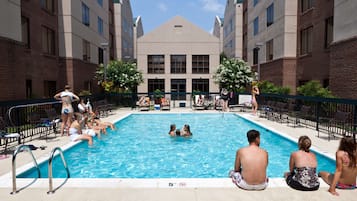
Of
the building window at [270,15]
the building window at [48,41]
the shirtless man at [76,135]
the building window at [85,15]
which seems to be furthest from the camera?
the building window at [270,15]

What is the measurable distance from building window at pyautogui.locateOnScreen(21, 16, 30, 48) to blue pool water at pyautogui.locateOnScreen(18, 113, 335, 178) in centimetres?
882

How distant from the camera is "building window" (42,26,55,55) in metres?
19.0

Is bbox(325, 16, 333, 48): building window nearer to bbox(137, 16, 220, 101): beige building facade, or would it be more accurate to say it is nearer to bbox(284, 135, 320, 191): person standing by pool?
bbox(284, 135, 320, 191): person standing by pool

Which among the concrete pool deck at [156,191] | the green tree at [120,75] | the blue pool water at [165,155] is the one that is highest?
the green tree at [120,75]

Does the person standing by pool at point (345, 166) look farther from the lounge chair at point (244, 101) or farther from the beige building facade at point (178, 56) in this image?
the beige building facade at point (178, 56)

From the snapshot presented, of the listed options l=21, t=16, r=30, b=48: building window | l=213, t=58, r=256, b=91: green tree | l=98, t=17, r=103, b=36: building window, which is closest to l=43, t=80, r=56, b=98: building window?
l=21, t=16, r=30, b=48: building window

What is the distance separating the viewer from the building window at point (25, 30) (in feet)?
53.6

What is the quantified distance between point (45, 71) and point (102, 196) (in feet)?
55.7

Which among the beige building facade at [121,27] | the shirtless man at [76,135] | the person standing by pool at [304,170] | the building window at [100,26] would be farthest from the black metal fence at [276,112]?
the beige building facade at [121,27]

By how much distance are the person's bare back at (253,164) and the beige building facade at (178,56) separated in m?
34.1

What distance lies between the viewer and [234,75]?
24672 mm

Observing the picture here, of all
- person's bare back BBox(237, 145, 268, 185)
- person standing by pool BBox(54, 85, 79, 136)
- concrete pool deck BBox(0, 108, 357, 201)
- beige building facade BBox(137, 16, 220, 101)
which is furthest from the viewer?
beige building facade BBox(137, 16, 220, 101)

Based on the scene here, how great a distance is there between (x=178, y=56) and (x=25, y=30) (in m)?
24.5

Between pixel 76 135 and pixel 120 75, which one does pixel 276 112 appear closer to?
pixel 76 135
